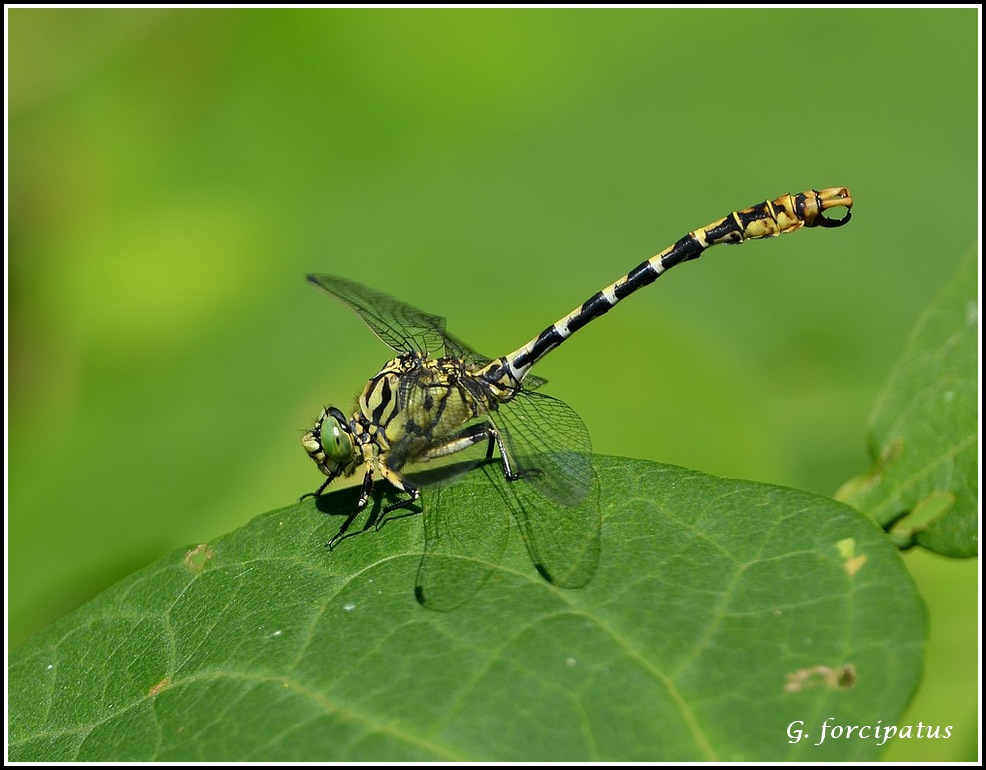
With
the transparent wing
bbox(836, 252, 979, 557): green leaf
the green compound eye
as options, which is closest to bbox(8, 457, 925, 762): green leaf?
the transparent wing

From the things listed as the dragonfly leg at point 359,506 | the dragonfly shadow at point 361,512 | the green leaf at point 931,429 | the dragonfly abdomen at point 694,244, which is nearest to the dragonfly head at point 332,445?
the dragonfly leg at point 359,506

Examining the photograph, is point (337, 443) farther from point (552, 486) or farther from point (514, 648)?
point (514, 648)

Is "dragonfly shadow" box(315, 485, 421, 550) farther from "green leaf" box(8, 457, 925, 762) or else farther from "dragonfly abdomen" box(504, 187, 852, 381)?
"dragonfly abdomen" box(504, 187, 852, 381)

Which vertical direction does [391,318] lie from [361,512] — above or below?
above

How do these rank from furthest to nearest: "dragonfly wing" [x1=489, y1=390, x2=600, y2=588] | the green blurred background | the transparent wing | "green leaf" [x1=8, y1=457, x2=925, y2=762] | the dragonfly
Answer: the green blurred background → the transparent wing → the dragonfly → "dragonfly wing" [x1=489, y1=390, x2=600, y2=588] → "green leaf" [x1=8, y1=457, x2=925, y2=762]

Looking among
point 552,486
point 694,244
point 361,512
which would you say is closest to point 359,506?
point 361,512

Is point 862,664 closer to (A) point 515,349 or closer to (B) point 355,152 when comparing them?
(A) point 515,349

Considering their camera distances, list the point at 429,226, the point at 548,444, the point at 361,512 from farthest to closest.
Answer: the point at 429,226 → the point at 548,444 → the point at 361,512
